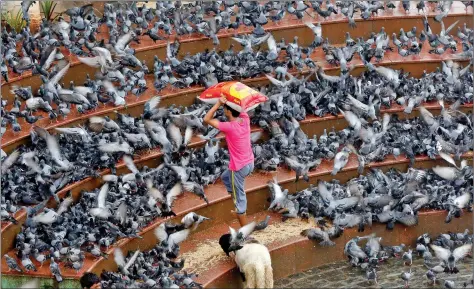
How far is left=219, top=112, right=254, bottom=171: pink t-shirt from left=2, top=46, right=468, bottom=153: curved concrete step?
2279 millimetres

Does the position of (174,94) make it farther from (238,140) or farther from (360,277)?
(360,277)

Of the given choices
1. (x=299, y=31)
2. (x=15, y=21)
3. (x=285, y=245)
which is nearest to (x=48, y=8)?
(x=15, y=21)

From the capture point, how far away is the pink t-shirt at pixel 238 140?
1316 cm

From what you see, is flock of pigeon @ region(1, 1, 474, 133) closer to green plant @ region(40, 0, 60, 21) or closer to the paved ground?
green plant @ region(40, 0, 60, 21)

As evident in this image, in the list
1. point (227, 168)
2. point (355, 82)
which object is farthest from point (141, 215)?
point (355, 82)

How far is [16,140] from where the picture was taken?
1374 cm

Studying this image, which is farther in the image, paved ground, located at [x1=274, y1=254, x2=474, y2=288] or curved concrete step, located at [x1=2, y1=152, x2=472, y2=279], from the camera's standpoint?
paved ground, located at [x1=274, y1=254, x2=474, y2=288]

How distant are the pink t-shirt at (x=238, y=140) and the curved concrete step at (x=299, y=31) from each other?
10.5 feet

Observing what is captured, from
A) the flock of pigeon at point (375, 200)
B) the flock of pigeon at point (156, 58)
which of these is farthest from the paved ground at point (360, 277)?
the flock of pigeon at point (156, 58)

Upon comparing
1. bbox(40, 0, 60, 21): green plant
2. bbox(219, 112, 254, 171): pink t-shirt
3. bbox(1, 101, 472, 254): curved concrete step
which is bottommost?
bbox(1, 101, 472, 254): curved concrete step

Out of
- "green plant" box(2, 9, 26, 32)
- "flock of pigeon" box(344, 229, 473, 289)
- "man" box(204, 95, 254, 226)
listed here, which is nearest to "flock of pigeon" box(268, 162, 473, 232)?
"flock of pigeon" box(344, 229, 473, 289)

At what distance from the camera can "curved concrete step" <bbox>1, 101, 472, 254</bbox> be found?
41.0ft

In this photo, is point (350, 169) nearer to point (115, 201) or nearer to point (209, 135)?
point (209, 135)

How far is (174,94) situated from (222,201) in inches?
83.1
